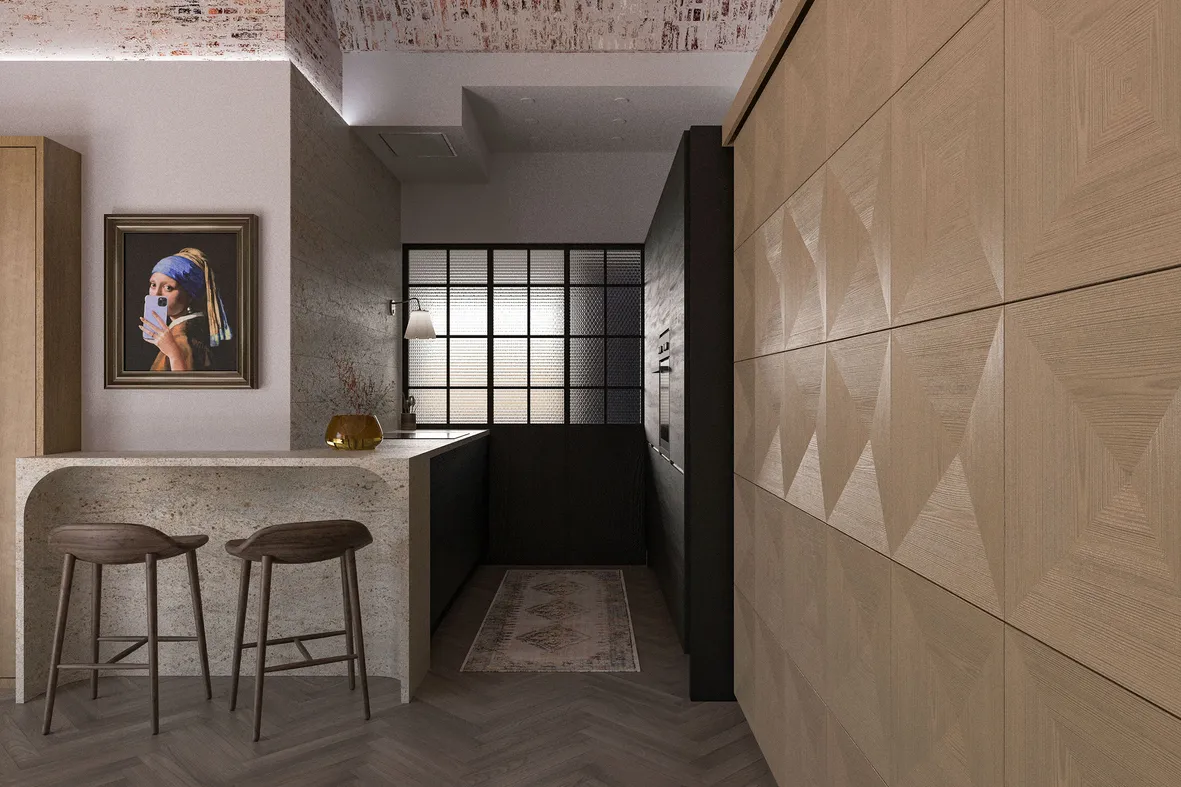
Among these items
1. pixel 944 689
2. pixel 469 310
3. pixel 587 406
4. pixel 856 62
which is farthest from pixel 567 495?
pixel 944 689

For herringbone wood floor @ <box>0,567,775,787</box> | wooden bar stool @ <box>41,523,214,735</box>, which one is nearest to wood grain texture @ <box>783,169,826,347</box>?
herringbone wood floor @ <box>0,567,775,787</box>

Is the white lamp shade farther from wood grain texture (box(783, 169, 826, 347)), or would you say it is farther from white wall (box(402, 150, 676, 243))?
wood grain texture (box(783, 169, 826, 347))

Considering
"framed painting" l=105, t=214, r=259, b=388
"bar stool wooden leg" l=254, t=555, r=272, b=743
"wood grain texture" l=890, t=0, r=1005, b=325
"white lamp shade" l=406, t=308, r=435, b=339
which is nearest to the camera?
"wood grain texture" l=890, t=0, r=1005, b=325

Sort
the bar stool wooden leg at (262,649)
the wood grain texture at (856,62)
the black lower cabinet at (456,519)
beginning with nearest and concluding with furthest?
the wood grain texture at (856,62) → the bar stool wooden leg at (262,649) → the black lower cabinet at (456,519)

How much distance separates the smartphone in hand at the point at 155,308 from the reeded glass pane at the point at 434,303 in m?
2.34

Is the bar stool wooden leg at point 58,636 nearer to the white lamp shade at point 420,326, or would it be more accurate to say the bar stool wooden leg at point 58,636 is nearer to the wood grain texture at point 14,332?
the wood grain texture at point 14,332

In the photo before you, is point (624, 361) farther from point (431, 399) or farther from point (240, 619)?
point (240, 619)

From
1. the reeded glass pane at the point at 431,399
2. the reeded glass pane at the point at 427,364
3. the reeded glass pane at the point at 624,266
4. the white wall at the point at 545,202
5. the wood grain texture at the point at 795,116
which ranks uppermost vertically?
the white wall at the point at 545,202

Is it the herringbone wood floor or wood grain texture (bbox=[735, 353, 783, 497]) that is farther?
the herringbone wood floor

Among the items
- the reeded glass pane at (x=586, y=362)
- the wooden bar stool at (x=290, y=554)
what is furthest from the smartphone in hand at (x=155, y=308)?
the reeded glass pane at (x=586, y=362)

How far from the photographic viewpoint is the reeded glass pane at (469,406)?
5.86m

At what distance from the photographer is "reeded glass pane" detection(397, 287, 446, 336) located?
583 centimetres

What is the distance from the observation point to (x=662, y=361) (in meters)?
4.09

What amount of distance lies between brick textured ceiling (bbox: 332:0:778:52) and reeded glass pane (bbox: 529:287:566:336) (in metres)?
1.86
